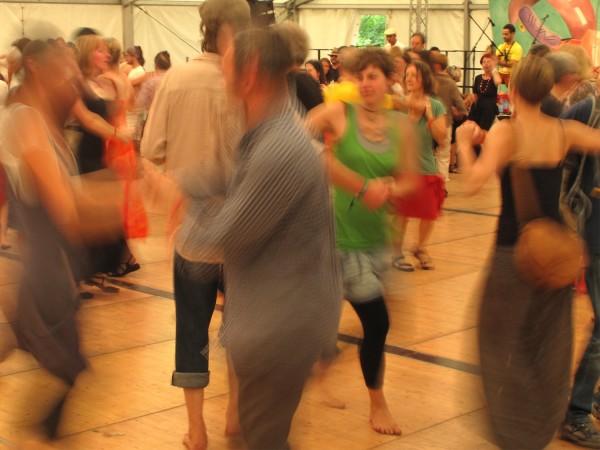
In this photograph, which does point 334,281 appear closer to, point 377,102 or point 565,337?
point 565,337

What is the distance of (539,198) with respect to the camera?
404 centimetres

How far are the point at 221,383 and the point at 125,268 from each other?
125 inches

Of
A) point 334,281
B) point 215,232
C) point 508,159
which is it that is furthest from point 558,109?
point 215,232

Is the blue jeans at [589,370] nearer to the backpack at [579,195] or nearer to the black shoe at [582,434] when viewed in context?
the black shoe at [582,434]

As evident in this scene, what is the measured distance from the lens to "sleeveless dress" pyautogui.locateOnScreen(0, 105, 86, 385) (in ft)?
12.6

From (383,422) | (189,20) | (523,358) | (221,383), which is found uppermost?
(189,20)

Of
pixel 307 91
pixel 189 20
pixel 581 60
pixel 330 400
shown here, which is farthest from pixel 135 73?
pixel 189 20

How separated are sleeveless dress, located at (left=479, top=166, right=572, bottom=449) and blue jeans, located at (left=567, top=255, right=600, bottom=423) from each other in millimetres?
1094

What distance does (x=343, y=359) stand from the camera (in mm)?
6258

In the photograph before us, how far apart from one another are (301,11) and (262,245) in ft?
80.1

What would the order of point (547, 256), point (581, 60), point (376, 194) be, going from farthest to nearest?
point (581, 60) < point (376, 194) < point (547, 256)

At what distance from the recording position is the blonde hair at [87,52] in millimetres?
7965

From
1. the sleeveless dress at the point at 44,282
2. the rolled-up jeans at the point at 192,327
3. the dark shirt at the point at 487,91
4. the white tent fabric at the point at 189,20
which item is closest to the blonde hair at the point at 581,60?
the rolled-up jeans at the point at 192,327

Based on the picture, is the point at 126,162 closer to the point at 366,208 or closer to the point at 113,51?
the point at 366,208
